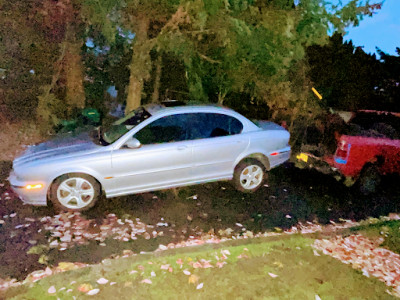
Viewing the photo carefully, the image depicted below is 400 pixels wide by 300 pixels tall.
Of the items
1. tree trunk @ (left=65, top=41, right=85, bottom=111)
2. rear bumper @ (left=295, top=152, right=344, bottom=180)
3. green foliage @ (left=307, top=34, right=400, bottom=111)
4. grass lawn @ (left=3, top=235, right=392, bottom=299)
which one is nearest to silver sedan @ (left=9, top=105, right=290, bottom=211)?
rear bumper @ (left=295, top=152, right=344, bottom=180)

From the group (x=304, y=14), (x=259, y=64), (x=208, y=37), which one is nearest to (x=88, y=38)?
(x=208, y=37)

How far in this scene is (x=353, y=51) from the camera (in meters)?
12.8

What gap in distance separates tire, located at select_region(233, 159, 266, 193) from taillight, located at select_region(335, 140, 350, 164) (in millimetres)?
1488

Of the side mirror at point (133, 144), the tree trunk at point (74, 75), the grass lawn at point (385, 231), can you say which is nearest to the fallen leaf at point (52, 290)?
the side mirror at point (133, 144)

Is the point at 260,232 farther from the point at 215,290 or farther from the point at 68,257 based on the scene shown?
the point at 68,257

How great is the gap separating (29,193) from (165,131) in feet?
7.44

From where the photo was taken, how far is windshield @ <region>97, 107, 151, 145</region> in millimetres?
5438

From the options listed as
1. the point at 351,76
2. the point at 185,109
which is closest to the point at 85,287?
the point at 185,109

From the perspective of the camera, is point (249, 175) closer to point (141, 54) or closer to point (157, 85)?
point (141, 54)

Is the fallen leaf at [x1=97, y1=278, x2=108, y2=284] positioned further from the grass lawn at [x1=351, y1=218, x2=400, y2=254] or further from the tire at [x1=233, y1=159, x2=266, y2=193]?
the grass lawn at [x1=351, y1=218, x2=400, y2=254]

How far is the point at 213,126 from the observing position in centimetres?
589

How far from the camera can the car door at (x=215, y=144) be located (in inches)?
225

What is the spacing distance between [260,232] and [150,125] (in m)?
2.47

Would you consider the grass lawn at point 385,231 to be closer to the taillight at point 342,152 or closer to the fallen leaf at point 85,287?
the taillight at point 342,152
